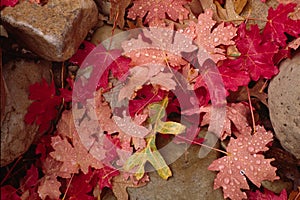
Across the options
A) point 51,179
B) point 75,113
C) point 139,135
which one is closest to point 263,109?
point 139,135

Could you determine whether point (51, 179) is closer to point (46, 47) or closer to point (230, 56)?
point (46, 47)

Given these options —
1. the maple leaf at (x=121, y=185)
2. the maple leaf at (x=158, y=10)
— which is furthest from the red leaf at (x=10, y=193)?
the maple leaf at (x=158, y=10)

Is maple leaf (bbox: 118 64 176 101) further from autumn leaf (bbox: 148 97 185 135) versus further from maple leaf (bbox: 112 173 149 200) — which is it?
maple leaf (bbox: 112 173 149 200)

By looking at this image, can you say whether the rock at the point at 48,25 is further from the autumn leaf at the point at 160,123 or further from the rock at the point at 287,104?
the rock at the point at 287,104

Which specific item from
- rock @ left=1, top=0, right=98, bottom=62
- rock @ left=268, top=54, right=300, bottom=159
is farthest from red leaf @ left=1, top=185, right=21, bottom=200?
rock @ left=268, top=54, right=300, bottom=159

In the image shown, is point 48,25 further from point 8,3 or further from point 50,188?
point 50,188

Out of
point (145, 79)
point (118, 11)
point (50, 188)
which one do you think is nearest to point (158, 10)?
point (118, 11)
